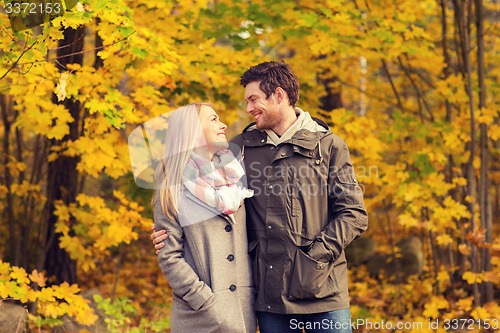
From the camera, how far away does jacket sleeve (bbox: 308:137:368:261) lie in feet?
10.6

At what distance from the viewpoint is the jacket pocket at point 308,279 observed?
321 cm

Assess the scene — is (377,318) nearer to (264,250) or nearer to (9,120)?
(264,250)

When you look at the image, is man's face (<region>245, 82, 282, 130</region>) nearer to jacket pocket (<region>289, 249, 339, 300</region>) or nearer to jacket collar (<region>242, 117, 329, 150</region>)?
jacket collar (<region>242, 117, 329, 150</region>)

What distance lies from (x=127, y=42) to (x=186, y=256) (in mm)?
2023


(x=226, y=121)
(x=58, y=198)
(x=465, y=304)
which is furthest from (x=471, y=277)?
(x=58, y=198)

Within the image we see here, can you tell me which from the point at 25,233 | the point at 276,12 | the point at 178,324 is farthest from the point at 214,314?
the point at 25,233

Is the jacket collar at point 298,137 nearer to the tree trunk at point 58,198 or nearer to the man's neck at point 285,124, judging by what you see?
the man's neck at point 285,124

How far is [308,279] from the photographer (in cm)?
322

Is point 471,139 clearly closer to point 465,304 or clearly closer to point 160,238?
point 465,304

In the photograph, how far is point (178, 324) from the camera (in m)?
3.25

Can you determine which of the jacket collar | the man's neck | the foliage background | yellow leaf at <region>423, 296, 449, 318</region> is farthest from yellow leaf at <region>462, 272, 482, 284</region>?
the man's neck

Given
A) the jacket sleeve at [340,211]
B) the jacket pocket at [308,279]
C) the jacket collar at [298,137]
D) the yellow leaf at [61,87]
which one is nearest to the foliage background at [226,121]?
the yellow leaf at [61,87]

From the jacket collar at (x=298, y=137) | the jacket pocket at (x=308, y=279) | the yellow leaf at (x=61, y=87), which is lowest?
the jacket pocket at (x=308, y=279)

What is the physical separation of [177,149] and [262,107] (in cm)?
48
